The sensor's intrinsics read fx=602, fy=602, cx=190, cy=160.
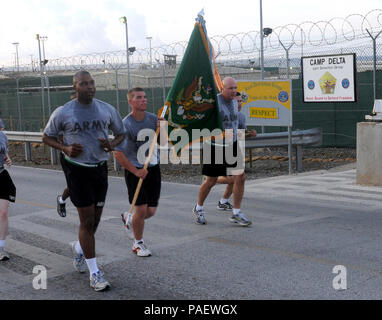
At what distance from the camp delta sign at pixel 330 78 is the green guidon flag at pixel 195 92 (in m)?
7.29

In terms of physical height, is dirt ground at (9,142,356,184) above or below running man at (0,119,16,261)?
below

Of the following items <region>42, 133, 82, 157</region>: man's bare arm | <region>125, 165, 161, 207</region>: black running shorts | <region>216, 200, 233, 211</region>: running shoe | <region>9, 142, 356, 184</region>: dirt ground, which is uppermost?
<region>42, 133, 82, 157</region>: man's bare arm

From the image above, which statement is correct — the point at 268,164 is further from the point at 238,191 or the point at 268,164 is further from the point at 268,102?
the point at 238,191

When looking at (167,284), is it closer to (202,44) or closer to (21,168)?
(202,44)

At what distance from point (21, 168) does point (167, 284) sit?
12.5 m

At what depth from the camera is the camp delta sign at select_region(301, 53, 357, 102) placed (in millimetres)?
14719

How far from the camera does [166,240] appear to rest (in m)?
7.44

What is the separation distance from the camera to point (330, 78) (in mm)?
15219

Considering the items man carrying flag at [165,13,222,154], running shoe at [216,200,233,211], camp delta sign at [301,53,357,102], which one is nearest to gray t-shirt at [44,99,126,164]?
man carrying flag at [165,13,222,154]

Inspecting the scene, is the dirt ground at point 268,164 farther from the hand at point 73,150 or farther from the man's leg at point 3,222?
the hand at point 73,150

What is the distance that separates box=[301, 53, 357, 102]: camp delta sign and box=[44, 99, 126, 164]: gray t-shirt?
33.8 ft

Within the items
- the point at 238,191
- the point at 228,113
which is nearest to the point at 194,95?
the point at 228,113

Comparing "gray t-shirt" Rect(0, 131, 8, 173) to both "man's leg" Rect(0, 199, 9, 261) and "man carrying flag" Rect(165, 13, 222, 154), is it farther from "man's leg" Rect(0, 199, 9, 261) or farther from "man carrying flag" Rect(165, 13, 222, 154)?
"man carrying flag" Rect(165, 13, 222, 154)

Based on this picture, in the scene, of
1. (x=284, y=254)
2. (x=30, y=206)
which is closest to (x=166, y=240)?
(x=284, y=254)
